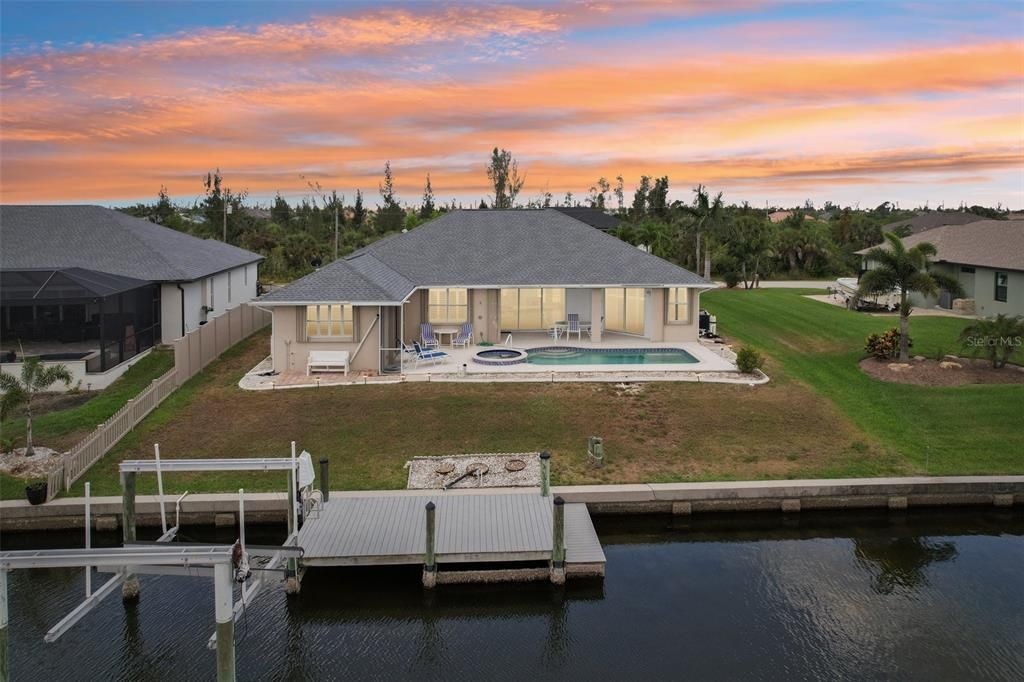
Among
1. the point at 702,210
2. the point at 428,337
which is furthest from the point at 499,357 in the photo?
the point at 702,210

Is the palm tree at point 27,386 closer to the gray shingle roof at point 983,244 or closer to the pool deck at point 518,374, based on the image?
the pool deck at point 518,374

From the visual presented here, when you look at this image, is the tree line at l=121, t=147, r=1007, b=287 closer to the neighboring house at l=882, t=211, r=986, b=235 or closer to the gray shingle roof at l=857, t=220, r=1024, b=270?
the neighboring house at l=882, t=211, r=986, b=235

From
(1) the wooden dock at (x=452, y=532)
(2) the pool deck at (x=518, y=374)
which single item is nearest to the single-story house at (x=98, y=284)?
(2) the pool deck at (x=518, y=374)

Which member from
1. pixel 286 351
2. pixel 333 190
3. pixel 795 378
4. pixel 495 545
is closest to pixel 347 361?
pixel 286 351

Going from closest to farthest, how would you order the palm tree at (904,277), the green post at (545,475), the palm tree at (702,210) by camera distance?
1. the green post at (545,475)
2. the palm tree at (904,277)
3. the palm tree at (702,210)

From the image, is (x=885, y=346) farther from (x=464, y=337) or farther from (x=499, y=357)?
(x=464, y=337)

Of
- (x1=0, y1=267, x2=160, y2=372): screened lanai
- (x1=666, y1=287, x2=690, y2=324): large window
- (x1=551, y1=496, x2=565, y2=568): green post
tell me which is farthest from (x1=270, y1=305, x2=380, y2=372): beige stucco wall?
(x1=551, y1=496, x2=565, y2=568): green post
